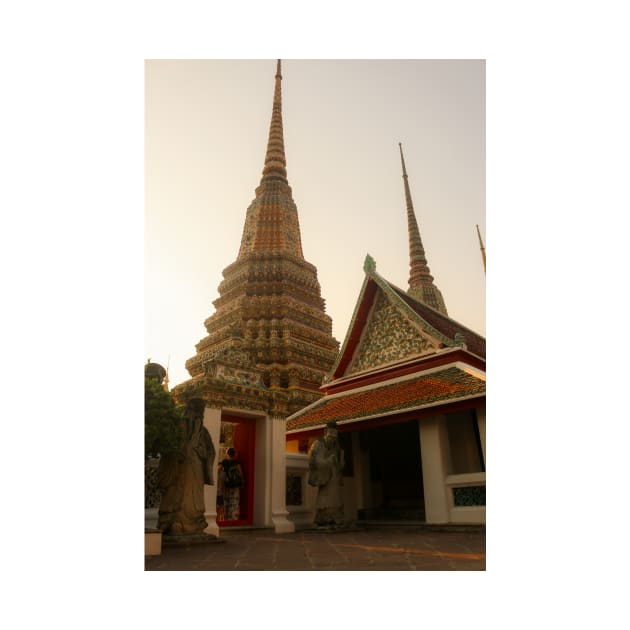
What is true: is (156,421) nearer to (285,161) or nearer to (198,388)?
(198,388)

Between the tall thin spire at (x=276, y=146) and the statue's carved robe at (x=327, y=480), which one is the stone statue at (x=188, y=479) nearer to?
the statue's carved robe at (x=327, y=480)

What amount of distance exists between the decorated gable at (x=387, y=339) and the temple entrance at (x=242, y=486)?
10.3 feet

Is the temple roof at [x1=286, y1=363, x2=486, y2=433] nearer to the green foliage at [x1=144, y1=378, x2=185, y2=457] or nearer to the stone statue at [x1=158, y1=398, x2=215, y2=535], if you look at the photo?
the stone statue at [x1=158, y1=398, x2=215, y2=535]

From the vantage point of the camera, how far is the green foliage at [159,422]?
6.26 metres

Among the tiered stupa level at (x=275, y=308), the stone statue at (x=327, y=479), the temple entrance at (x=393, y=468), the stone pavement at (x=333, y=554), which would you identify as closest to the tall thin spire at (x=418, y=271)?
the tiered stupa level at (x=275, y=308)

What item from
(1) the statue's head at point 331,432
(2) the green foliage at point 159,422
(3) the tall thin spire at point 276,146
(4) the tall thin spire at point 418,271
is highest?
(3) the tall thin spire at point 276,146

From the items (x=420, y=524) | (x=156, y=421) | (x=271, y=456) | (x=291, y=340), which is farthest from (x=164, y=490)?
(x=291, y=340)

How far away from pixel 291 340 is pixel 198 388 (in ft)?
24.5

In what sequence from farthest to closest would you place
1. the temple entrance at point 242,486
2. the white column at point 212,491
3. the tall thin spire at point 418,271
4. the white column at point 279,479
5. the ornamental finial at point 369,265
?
the tall thin spire at point 418,271
the ornamental finial at point 369,265
the temple entrance at point 242,486
the white column at point 279,479
the white column at point 212,491

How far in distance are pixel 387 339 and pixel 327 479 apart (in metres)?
3.52

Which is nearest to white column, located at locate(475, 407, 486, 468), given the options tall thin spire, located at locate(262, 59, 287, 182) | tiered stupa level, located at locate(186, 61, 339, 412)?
tiered stupa level, located at locate(186, 61, 339, 412)

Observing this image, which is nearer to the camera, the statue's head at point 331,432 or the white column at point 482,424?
the white column at point 482,424

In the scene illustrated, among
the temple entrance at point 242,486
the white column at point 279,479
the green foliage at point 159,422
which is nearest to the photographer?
the green foliage at point 159,422

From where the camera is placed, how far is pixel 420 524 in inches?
346
